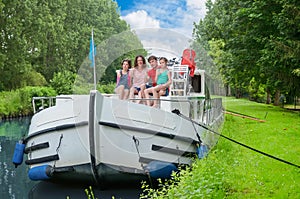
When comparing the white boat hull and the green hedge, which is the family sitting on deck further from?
the green hedge

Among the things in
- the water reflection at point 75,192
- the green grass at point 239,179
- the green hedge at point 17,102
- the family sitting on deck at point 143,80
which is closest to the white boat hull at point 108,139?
the water reflection at point 75,192

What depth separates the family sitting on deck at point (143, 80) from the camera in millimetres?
7781


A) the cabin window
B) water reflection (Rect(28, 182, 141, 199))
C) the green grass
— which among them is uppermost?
the cabin window

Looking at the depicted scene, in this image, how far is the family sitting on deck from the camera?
778 cm

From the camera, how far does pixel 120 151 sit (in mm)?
7598

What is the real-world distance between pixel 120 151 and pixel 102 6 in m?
34.9

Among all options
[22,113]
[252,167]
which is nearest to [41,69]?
[22,113]

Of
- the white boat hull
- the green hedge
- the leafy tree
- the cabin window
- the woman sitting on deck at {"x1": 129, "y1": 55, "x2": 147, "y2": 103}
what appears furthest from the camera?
the green hedge

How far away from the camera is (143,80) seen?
800cm

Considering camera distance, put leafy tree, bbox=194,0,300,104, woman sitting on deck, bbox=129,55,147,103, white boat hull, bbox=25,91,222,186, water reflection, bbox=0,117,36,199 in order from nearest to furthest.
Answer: white boat hull, bbox=25,91,222,186
woman sitting on deck, bbox=129,55,147,103
water reflection, bbox=0,117,36,199
leafy tree, bbox=194,0,300,104

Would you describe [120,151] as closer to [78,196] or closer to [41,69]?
[78,196]

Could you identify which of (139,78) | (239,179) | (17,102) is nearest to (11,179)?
(139,78)

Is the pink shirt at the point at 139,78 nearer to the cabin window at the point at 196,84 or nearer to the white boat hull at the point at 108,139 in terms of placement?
the white boat hull at the point at 108,139

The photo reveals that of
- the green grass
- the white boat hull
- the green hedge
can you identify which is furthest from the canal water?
Answer: the green hedge
